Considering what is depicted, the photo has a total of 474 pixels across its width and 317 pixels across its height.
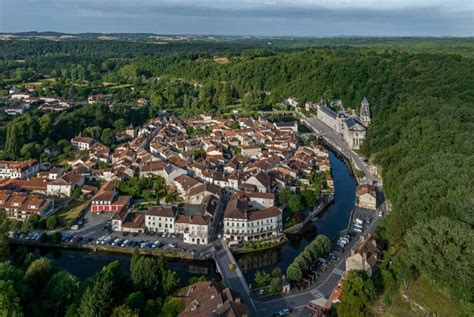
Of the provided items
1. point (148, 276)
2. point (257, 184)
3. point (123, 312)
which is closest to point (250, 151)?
point (257, 184)

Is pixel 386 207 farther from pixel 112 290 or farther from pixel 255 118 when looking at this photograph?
pixel 255 118

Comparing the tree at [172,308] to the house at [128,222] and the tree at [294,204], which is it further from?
the tree at [294,204]

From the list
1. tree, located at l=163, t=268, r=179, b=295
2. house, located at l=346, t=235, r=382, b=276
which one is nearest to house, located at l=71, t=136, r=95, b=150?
tree, located at l=163, t=268, r=179, b=295

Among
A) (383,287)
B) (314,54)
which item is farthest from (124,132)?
(314,54)

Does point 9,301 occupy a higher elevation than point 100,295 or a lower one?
higher

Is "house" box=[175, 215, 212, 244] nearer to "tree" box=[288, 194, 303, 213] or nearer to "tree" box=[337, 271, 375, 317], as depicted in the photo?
"tree" box=[288, 194, 303, 213]

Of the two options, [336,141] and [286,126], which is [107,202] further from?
[336,141]
